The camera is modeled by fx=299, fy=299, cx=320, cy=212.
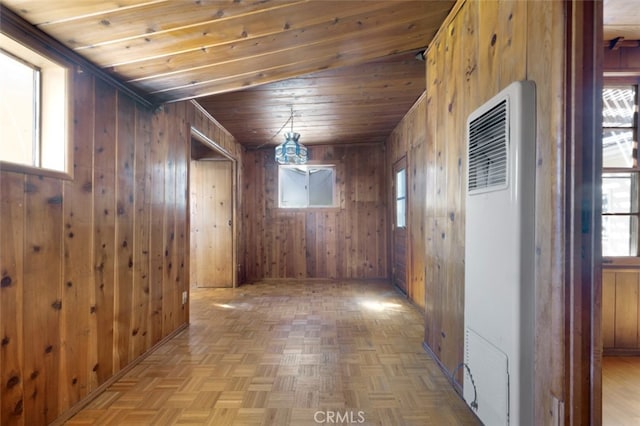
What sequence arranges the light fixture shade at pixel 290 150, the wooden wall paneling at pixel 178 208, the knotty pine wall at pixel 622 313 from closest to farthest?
the knotty pine wall at pixel 622 313
the wooden wall paneling at pixel 178 208
the light fixture shade at pixel 290 150

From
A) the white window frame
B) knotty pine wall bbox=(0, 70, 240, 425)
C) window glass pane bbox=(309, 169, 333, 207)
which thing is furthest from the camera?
window glass pane bbox=(309, 169, 333, 207)

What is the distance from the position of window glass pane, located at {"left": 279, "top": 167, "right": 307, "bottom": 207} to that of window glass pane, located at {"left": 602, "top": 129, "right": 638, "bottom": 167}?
3783 mm

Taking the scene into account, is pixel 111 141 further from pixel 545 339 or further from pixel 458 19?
pixel 545 339

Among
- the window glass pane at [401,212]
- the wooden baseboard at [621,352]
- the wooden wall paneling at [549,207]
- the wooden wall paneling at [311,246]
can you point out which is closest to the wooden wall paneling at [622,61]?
the wooden wall paneling at [549,207]

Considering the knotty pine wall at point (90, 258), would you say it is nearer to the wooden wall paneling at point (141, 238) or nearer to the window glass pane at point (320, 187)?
the wooden wall paneling at point (141, 238)

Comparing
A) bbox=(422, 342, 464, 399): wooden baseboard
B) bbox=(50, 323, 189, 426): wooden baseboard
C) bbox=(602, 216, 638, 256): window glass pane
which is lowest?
bbox=(50, 323, 189, 426): wooden baseboard

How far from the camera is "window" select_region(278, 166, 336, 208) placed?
5.15 metres

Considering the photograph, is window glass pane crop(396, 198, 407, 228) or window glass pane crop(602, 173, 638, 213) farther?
window glass pane crop(396, 198, 407, 228)

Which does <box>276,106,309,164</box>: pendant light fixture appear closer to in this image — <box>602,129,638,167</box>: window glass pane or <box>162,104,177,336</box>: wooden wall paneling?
<box>162,104,177,336</box>: wooden wall paneling

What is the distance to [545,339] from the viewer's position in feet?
3.46

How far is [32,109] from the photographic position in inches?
58.7

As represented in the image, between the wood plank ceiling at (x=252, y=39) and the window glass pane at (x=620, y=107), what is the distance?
0.37 m

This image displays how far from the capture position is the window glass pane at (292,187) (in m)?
5.17

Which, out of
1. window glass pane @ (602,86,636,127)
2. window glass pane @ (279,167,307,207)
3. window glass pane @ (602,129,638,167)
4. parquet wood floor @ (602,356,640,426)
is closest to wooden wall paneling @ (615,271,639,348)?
parquet wood floor @ (602,356,640,426)
